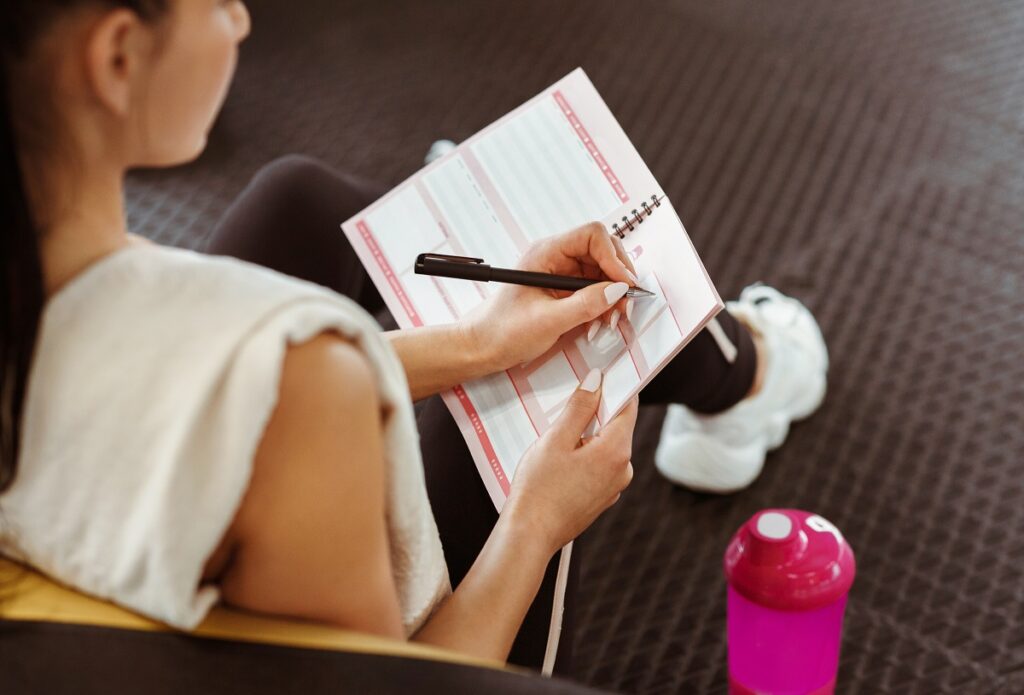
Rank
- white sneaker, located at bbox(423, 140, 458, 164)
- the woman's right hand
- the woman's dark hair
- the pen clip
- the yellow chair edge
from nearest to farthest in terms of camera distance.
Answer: the woman's dark hair → the yellow chair edge → the woman's right hand → the pen clip → white sneaker, located at bbox(423, 140, 458, 164)

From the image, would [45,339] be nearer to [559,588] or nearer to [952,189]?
[559,588]

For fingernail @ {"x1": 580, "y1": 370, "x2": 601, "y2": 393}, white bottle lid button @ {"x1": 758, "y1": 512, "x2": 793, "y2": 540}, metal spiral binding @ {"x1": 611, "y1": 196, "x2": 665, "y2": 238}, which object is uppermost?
metal spiral binding @ {"x1": 611, "y1": 196, "x2": 665, "y2": 238}

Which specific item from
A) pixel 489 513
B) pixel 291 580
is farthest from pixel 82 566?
pixel 489 513

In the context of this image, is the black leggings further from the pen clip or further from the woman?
the woman


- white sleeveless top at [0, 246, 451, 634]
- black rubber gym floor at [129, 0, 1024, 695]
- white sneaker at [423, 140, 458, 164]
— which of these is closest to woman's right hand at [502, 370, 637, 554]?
white sleeveless top at [0, 246, 451, 634]

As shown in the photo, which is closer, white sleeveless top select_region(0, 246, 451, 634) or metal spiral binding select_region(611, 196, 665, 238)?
white sleeveless top select_region(0, 246, 451, 634)

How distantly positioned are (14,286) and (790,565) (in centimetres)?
67

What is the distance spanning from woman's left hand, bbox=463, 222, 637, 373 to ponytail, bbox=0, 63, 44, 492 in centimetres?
42

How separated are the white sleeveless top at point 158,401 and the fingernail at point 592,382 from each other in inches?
12.9

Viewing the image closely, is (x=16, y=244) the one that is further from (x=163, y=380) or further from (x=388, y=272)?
(x=388, y=272)

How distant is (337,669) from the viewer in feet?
1.66

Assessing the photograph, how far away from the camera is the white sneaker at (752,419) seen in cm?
119

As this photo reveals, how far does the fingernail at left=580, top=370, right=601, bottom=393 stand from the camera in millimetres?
786

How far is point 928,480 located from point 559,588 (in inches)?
25.2
